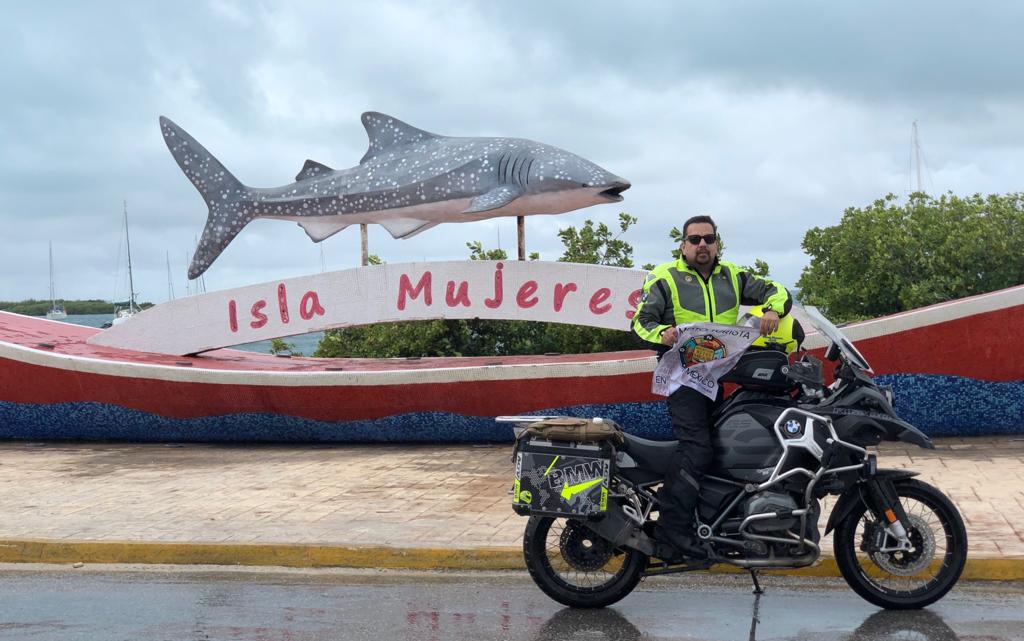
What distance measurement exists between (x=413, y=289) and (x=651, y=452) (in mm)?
7914

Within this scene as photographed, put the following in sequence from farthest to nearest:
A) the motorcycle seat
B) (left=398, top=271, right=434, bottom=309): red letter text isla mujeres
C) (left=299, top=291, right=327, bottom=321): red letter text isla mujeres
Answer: (left=299, top=291, right=327, bottom=321): red letter text isla mujeres < (left=398, top=271, right=434, bottom=309): red letter text isla mujeres < the motorcycle seat

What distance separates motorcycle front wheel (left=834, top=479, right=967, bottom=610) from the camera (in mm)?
5383

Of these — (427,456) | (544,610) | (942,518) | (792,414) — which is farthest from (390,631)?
(427,456)

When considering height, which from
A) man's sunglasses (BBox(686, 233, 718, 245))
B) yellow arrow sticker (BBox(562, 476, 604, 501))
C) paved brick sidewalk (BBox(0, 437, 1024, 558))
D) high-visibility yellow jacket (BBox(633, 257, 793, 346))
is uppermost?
man's sunglasses (BBox(686, 233, 718, 245))

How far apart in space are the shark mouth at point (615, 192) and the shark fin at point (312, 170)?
12.0 feet

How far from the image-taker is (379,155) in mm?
14031

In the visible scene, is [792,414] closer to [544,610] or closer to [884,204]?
[544,610]

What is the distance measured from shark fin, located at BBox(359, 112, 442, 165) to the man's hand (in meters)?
9.28

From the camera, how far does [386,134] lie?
46.2 feet

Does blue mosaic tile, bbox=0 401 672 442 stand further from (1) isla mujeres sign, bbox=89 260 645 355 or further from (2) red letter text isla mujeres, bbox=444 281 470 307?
(2) red letter text isla mujeres, bbox=444 281 470 307

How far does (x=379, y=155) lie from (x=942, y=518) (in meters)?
9.86

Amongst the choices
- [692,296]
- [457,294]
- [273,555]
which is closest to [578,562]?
[692,296]

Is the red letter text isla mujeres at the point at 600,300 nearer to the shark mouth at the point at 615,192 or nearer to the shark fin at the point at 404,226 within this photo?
the shark mouth at the point at 615,192

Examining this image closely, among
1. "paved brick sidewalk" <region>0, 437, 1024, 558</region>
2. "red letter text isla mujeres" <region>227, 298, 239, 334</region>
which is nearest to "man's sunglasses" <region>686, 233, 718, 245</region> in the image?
"paved brick sidewalk" <region>0, 437, 1024, 558</region>
